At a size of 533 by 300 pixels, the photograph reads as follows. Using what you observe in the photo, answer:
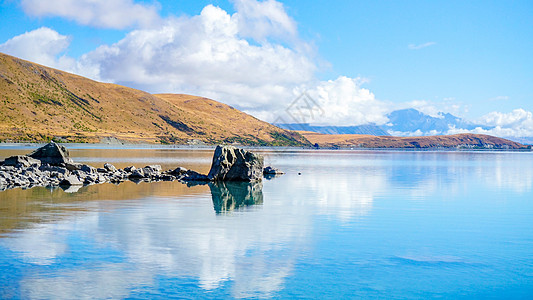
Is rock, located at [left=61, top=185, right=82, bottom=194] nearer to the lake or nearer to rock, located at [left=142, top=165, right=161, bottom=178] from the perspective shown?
the lake

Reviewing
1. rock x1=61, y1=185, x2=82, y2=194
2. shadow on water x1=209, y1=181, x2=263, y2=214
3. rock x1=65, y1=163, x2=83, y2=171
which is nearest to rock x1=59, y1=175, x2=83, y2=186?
rock x1=61, y1=185, x2=82, y2=194

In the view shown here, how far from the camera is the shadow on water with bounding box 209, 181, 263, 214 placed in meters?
26.6

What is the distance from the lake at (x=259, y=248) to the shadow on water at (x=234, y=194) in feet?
1.17

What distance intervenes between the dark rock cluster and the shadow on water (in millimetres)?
1154

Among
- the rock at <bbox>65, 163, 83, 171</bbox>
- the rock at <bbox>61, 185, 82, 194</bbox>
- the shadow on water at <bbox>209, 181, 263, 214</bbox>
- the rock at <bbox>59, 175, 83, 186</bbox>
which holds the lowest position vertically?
the shadow on water at <bbox>209, 181, 263, 214</bbox>

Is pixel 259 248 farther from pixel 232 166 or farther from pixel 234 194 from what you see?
pixel 232 166

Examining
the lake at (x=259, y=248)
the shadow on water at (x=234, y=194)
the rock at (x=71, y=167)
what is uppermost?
the rock at (x=71, y=167)

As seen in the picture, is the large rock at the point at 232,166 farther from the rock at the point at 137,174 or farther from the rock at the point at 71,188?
the rock at the point at 71,188

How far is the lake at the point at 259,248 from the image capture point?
38.9 ft

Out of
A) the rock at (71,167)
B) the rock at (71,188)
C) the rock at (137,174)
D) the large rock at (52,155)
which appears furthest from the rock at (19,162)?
the rock at (71,188)

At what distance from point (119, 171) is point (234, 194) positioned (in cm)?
1585

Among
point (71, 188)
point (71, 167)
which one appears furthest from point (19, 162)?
point (71, 188)

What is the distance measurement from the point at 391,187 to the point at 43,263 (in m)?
29.5

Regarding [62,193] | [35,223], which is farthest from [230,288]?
[62,193]
